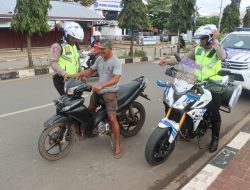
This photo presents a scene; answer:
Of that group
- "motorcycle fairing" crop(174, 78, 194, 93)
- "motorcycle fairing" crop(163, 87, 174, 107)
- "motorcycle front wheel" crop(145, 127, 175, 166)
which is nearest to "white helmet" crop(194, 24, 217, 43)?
"motorcycle fairing" crop(174, 78, 194, 93)

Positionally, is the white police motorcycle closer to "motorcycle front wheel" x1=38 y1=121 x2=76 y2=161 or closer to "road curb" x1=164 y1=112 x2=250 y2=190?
"road curb" x1=164 y1=112 x2=250 y2=190

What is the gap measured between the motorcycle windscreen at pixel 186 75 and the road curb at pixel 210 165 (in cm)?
106

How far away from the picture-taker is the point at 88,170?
3.94 metres

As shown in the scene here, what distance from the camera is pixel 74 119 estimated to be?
410 cm

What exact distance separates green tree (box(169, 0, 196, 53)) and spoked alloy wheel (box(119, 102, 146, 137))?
15.8 metres

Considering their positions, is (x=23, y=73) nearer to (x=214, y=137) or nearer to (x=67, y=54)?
(x=67, y=54)

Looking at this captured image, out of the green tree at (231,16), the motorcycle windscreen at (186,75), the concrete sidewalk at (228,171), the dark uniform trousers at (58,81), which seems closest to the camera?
the concrete sidewalk at (228,171)

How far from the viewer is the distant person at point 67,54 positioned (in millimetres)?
4246

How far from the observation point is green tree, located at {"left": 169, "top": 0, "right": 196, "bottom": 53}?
19453 millimetres

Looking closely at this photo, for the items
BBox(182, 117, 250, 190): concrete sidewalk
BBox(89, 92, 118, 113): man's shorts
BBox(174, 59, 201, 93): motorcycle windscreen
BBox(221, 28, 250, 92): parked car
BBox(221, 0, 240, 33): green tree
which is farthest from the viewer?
BBox(221, 0, 240, 33): green tree

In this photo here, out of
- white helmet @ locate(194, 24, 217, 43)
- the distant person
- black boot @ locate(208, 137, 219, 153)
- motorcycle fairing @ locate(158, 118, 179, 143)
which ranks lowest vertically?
black boot @ locate(208, 137, 219, 153)

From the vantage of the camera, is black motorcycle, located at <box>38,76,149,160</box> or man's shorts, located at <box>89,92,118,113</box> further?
man's shorts, located at <box>89,92,118,113</box>

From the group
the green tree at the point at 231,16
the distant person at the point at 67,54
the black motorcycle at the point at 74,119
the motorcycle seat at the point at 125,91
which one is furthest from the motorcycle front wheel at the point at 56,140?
the green tree at the point at 231,16

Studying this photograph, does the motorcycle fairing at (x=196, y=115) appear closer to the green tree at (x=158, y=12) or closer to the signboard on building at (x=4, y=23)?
the signboard on building at (x=4, y=23)
